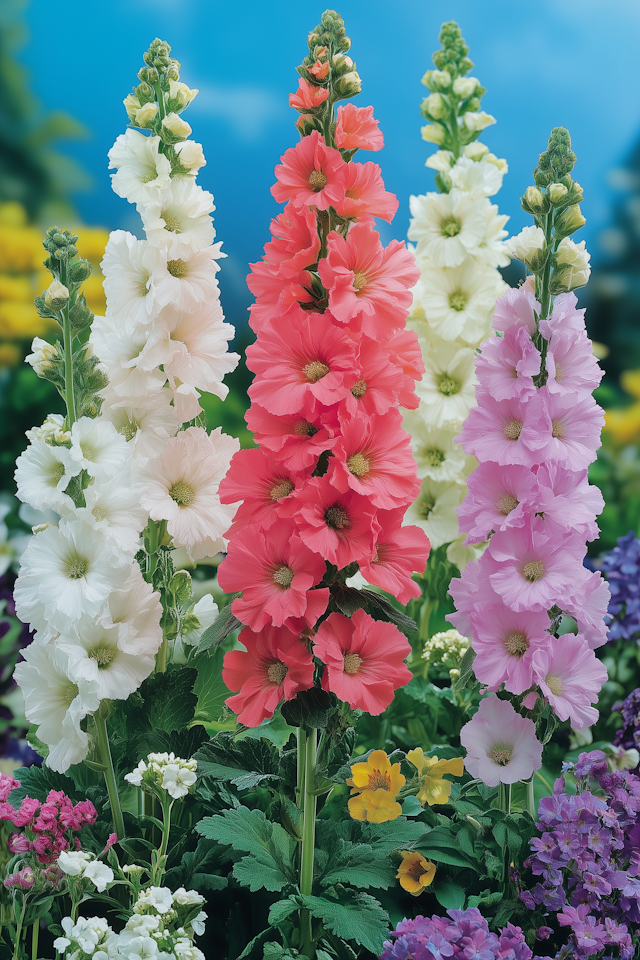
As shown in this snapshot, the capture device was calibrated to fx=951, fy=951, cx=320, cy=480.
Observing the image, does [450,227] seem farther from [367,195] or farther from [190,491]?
[190,491]

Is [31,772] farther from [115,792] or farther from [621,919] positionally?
[621,919]

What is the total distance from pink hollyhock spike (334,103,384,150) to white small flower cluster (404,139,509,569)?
908 mm

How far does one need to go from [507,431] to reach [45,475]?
2.82ft


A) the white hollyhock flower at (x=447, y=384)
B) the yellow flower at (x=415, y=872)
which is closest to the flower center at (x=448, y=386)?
the white hollyhock flower at (x=447, y=384)

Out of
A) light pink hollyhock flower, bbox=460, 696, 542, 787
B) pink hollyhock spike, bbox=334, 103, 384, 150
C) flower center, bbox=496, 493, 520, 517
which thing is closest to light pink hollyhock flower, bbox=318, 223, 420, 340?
pink hollyhock spike, bbox=334, 103, 384, 150

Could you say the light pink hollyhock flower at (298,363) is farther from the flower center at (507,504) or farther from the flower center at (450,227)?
the flower center at (450,227)

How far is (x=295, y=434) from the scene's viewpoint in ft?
5.36

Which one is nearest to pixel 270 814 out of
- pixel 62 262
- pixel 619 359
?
pixel 62 262

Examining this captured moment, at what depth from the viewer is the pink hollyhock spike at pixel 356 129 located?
5.39ft

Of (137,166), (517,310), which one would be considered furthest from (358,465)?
(137,166)

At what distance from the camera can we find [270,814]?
1.89m

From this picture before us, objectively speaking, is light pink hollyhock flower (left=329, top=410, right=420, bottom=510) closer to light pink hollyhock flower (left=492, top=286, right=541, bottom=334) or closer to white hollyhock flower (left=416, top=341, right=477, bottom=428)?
light pink hollyhock flower (left=492, top=286, right=541, bottom=334)

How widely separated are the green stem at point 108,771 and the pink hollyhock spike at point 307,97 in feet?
3.84

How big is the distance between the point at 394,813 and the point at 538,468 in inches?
26.5
